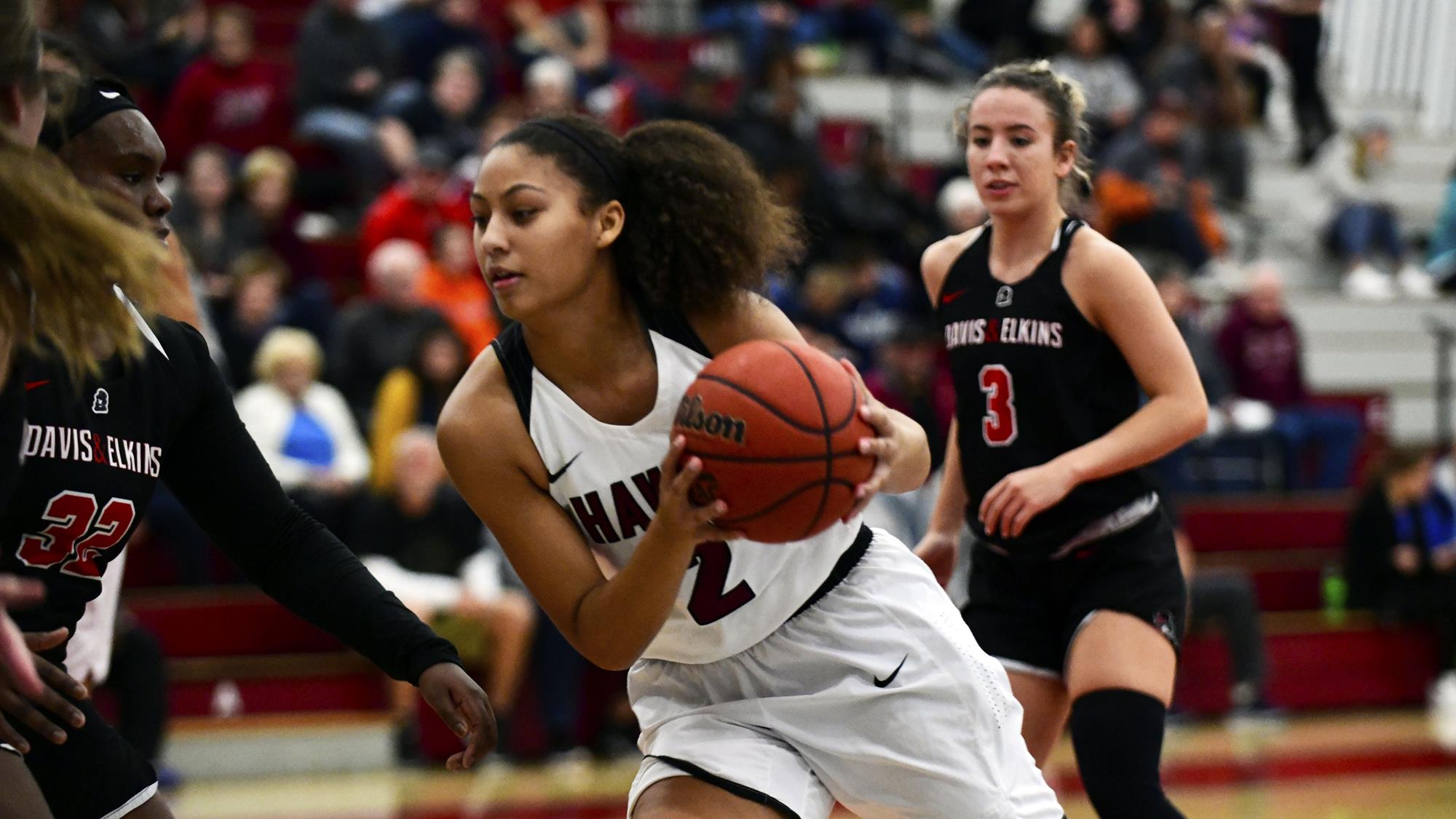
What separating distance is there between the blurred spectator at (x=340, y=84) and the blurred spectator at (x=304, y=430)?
239 centimetres

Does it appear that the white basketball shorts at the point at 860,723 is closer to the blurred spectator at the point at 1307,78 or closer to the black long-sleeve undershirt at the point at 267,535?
the black long-sleeve undershirt at the point at 267,535

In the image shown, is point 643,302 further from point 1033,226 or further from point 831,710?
point 1033,226

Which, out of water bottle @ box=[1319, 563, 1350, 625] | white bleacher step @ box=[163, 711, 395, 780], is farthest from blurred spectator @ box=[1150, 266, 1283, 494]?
white bleacher step @ box=[163, 711, 395, 780]

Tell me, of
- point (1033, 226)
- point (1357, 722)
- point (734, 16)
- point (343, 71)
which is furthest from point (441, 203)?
point (1033, 226)

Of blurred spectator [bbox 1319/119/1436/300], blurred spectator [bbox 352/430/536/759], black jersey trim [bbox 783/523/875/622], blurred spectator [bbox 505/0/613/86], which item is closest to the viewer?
black jersey trim [bbox 783/523/875/622]

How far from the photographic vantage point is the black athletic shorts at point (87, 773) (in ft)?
8.93

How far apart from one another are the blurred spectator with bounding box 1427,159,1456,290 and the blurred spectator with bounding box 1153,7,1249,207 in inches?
57.7

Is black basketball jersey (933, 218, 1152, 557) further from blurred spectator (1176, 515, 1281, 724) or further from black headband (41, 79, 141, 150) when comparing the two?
blurred spectator (1176, 515, 1281, 724)

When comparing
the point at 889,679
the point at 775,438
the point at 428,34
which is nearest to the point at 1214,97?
the point at 428,34

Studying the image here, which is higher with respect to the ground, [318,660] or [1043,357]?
[1043,357]

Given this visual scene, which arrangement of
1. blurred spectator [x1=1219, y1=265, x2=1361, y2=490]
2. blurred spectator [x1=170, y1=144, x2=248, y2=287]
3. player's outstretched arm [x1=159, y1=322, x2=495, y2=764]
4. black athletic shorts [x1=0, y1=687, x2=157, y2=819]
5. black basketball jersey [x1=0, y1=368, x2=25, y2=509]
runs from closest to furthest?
black basketball jersey [x1=0, y1=368, x2=25, y2=509] < black athletic shorts [x1=0, y1=687, x2=157, y2=819] < player's outstretched arm [x1=159, y1=322, x2=495, y2=764] < blurred spectator [x1=170, y1=144, x2=248, y2=287] < blurred spectator [x1=1219, y1=265, x2=1361, y2=490]

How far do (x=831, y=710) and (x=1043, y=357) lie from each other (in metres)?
1.12

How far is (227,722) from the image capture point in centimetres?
758

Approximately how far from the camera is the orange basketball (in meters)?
2.66
